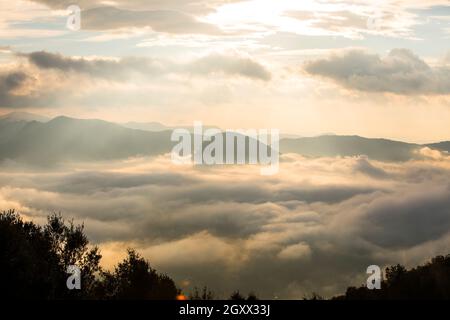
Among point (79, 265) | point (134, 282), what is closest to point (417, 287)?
point (134, 282)

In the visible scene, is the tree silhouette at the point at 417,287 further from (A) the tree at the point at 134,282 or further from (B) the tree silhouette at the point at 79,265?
(B) the tree silhouette at the point at 79,265

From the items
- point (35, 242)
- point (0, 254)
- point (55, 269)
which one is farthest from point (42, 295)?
point (35, 242)

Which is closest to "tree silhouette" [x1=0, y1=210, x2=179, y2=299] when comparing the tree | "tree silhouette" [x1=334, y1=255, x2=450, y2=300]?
the tree

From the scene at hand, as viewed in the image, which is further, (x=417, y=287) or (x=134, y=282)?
(x=134, y=282)

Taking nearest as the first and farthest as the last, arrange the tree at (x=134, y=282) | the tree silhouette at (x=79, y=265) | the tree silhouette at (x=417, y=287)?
the tree silhouette at (x=417, y=287), the tree silhouette at (x=79, y=265), the tree at (x=134, y=282)

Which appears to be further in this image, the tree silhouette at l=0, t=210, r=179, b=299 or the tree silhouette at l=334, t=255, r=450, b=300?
the tree silhouette at l=0, t=210, r=179, b=299

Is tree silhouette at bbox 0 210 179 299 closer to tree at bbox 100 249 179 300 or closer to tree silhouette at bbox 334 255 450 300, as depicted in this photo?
tree at bbox 100 249 179 300

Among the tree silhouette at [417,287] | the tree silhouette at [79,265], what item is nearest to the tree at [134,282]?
the tree silhouette at [79,265]

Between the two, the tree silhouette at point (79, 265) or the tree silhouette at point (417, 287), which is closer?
the tree silhouette at point (417, 287)

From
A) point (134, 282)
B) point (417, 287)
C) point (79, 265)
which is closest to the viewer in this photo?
point (417, 287)

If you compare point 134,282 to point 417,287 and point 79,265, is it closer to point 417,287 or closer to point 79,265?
point 79,265

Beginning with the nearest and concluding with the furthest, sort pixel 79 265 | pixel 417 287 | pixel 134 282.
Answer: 1. pixel 417 287
2. pixel 79 265
3. pixel 134 282
